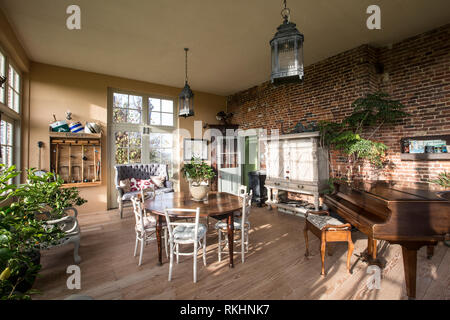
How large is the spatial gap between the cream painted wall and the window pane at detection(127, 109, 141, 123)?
0.56 m

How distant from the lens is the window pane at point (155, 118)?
19.4ft

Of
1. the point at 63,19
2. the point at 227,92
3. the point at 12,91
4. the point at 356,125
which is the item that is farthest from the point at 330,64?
the point at 12,91

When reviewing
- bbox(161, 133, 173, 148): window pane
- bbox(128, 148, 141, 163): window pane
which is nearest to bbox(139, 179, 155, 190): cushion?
bbox(128, 148, 141, 163): window pane

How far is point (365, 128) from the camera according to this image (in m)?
3.91

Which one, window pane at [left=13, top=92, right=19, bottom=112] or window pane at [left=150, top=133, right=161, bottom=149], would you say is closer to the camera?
window pane at [left=13, top=92, right=19, bottom=112]

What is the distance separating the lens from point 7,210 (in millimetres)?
1296

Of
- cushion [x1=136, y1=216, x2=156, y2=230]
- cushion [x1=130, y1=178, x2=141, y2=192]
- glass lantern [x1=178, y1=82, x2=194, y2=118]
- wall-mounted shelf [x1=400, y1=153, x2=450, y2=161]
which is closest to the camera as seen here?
cushion [x1=136, y1=216, x2=156, y2=230]

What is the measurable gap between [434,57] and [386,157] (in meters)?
1.68

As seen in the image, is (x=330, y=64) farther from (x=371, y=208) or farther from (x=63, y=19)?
(x=63, y=19)

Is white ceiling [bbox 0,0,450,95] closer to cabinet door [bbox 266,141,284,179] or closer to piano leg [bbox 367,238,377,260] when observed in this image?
cabinet door [bbox 266,141,284,179]

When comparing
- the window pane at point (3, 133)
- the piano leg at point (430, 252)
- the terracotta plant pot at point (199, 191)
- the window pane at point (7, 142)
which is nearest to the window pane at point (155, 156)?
the window pane at point (7, 142)

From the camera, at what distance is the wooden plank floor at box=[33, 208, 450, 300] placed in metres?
2.06

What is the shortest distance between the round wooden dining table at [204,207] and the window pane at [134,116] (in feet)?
11.0

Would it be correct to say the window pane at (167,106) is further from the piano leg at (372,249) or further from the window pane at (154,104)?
the piano leg at (372,249)
